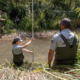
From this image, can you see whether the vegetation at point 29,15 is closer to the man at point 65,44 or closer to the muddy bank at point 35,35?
the muddy bank at point 35,35

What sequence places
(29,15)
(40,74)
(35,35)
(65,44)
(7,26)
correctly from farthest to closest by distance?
1. (29,15)
2. (7,26)
3. (35,35)
4. (65,44)
5. (40,74)

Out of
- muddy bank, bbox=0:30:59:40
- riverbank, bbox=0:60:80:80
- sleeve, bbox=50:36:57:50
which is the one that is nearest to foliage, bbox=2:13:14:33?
muddy bank, bbox=0:30:59:40

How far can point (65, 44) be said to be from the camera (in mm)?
1782

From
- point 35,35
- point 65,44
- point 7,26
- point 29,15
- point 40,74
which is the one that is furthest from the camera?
point 29,15

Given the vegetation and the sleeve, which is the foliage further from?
the sleeve

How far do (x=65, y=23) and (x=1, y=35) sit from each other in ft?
23.1

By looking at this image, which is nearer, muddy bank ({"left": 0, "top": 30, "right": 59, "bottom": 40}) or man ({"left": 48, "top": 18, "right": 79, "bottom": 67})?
man ({"left": 48, "top": 18, "right": 79, "bottom": 67})

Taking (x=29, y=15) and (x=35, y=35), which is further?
(x=29, y=15)

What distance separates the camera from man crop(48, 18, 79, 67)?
1.78 meters

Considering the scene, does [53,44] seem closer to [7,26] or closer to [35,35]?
[35,35]

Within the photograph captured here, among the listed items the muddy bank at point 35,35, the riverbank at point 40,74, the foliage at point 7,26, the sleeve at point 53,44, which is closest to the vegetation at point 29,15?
the foliage at point 7,26

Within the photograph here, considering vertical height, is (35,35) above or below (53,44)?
below

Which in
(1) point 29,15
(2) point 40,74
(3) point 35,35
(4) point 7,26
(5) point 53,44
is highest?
(1) point 29,15

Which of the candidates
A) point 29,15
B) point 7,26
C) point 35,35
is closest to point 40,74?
point 35,35
